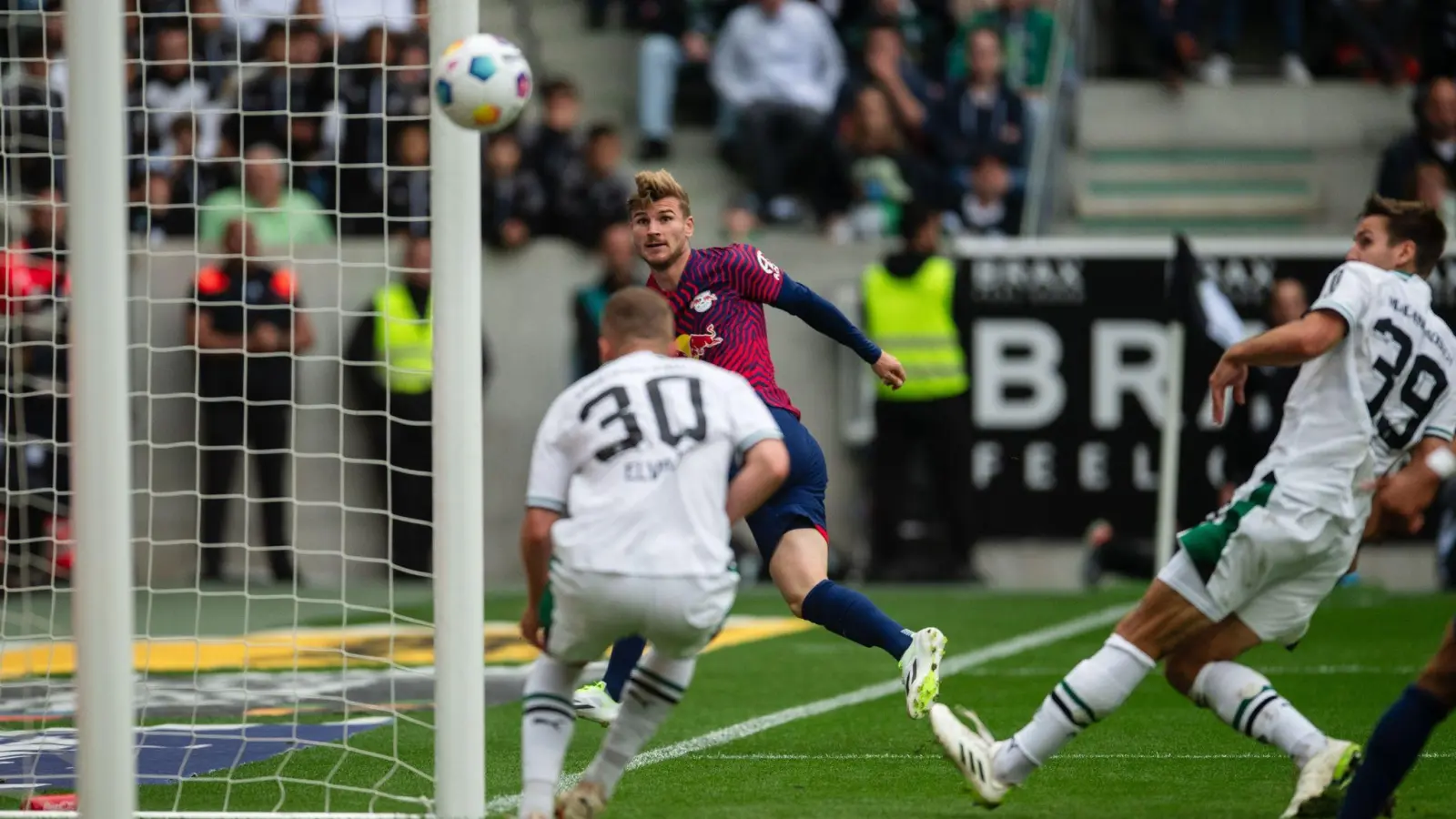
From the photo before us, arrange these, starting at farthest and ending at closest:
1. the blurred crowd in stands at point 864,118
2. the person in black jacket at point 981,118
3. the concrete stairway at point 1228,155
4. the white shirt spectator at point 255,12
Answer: the concrete stairway at point 1228,155
the person in black jacket at point 981,118
the blurred crowd in stands at point 864,118
the white shirt spectator at point 255,12

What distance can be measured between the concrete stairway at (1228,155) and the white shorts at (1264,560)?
11.3 metres

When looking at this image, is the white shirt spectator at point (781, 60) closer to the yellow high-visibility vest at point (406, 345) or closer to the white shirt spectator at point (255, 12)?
the yellow high-visibility vest at point (406, 345)

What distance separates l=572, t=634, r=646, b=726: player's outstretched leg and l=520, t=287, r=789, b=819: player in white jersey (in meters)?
1.79

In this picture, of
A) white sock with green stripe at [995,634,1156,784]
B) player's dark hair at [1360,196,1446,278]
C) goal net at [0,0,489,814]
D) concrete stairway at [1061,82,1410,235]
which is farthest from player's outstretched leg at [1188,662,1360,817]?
concrete stairway at [1061,82,1410,235]

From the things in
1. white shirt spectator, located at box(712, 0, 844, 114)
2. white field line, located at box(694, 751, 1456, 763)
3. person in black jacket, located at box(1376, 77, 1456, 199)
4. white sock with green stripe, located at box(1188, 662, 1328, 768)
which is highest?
white shirt spectator, located at box(712, 0, 844, 114)

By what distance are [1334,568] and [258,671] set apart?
6.05 m

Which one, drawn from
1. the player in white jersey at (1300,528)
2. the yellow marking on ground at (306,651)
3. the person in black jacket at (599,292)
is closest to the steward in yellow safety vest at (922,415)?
the person in black jacket at (599,292)

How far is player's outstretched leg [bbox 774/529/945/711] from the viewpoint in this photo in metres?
6.72

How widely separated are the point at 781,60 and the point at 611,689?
9882mm

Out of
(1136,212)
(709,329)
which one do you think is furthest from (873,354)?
(1136,212)

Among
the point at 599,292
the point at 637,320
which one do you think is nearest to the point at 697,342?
the point at 637,320

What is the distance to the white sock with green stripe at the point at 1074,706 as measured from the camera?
5812 millimetres

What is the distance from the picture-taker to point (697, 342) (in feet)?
23.5

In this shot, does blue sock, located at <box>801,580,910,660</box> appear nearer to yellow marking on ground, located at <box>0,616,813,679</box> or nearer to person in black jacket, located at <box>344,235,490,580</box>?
yellow marking on ground, located at <box>0,616,813,679</box>
